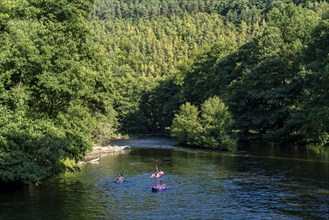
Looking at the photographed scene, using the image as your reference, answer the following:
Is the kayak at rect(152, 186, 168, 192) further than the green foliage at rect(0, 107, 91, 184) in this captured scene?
Yes

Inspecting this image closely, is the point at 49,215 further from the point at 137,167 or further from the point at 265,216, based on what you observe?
the point at 137,167

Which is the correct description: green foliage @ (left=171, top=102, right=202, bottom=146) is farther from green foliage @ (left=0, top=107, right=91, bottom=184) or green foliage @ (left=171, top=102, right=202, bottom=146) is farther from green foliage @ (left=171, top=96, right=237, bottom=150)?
green foliage @ (left=0, top=107, right=91, bottom=184)

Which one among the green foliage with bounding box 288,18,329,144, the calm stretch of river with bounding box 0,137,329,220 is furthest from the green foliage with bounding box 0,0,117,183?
the green foliage with bounding box 288,18,329,144

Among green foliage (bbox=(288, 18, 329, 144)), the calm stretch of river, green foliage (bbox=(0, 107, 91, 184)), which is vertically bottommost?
the calm stretch of river

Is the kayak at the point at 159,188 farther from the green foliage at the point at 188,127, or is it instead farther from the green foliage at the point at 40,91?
the green foliage at the point at 188,127

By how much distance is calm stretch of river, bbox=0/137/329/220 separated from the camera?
27.9 metres

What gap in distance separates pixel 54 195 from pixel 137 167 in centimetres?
1624

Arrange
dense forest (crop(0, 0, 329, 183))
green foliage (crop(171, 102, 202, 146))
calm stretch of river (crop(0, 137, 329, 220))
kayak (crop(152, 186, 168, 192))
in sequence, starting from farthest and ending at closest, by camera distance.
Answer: green foliage (crop(171, 102, 202, 146)), kayak (crop(152, 186, 168, 192)), dense forest (crop(0, 0, 329, 183)), calm stretch of river (crop(0, 137, 329, 220))

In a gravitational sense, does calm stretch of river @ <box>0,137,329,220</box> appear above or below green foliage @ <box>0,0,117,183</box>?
below

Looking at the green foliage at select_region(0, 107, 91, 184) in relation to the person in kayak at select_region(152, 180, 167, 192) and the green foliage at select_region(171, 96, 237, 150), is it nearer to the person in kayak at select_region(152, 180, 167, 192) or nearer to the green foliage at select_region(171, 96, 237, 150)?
the person in kayak at select_region(152, 180, 167, 192)

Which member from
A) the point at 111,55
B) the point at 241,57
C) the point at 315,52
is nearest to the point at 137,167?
the point at 315,52

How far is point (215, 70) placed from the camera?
97.8 metres

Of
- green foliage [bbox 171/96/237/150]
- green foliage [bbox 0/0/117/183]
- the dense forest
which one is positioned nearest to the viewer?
green foliage [bbox 0/0/117/183]

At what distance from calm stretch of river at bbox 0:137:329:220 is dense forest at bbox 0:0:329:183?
8.31ft
